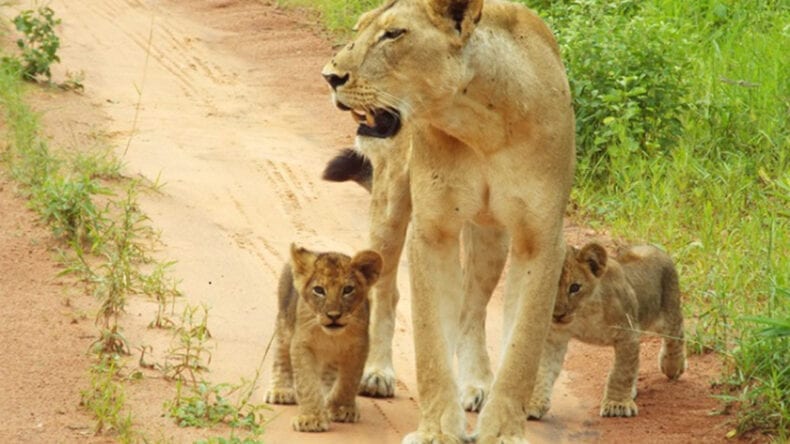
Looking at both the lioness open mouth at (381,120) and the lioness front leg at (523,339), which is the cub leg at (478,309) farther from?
the lioness open mouth at (381,120)

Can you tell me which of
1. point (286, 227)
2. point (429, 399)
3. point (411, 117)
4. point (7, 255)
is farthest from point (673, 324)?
point (7, 255)

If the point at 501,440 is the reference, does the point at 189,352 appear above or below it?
below

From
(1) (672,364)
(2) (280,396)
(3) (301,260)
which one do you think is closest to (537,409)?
(1) (672,364)

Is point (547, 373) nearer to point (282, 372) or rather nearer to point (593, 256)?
point (593, 256)

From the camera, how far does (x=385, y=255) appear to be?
665 cm

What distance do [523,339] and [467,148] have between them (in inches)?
27.9

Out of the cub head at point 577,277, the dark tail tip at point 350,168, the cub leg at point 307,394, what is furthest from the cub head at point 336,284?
the dark tail tip at point 350,168

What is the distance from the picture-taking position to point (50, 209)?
776 centimetres

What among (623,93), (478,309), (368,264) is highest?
(623,93)

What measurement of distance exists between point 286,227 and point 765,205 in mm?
2569

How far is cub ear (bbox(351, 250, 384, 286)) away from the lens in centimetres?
595

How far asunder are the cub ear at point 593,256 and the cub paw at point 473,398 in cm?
67

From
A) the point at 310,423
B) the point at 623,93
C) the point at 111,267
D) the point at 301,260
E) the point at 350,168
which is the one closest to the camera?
the point at 310,423

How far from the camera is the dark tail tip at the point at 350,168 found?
7.31m
